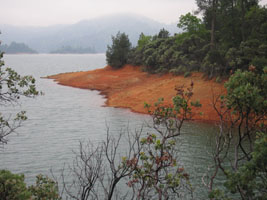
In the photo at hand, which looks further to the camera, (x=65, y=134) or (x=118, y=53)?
(x=118, y=53)

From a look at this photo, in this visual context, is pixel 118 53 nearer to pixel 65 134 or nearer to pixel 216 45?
pixel 216 45

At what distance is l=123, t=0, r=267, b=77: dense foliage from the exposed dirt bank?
2852mm

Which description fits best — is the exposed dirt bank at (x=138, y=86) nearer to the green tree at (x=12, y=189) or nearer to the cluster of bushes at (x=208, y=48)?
the cluster of bushes at (x=208, y=48)

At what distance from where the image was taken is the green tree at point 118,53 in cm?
8182

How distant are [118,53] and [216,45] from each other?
34948 mm

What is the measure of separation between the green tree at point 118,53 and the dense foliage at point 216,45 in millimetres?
4026

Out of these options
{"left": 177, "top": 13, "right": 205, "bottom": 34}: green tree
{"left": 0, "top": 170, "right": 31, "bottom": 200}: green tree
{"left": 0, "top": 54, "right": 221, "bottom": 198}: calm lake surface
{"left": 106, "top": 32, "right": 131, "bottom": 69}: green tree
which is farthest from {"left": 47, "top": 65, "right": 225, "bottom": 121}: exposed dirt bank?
{"left": 0, "top": 170, "right": 31, "bottom": 200}: green tree

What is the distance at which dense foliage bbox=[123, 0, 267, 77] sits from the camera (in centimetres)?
4281

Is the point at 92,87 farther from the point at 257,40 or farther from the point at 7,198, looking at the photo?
the point at 7,198

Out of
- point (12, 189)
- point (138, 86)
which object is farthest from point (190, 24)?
point (12, 189)

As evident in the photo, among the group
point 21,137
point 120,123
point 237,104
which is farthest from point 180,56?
point 237,104

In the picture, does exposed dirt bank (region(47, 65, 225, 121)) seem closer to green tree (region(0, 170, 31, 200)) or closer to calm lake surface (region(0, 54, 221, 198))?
calm lake surface (region(0, 54, 221, 198))

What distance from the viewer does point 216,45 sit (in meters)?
52.5

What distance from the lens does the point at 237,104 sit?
10.9 meters
